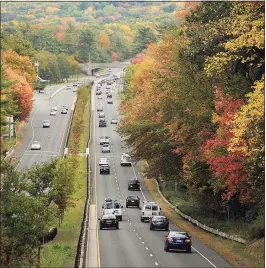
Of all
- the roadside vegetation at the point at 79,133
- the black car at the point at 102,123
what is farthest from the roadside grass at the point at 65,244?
the black car at the point at 102,123

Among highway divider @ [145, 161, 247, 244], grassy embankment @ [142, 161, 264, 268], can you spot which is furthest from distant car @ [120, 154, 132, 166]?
grassy embankment @ [142, 161, 264, 268]

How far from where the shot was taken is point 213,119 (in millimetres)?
47219

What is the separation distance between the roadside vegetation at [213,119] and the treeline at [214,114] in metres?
0.06

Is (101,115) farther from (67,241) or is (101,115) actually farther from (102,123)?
(67,241)

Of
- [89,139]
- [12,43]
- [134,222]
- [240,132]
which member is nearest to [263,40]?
[240,132]

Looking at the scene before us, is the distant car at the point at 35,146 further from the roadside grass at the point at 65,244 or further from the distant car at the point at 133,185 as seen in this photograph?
the roadside grass at the point at 65,244

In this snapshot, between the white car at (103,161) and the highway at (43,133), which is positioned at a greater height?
the highway at (43,133)

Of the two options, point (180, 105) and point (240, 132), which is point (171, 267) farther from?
point (180, 105)

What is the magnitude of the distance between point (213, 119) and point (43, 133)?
75.2 meters

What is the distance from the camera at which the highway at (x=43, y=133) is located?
96.3 meters

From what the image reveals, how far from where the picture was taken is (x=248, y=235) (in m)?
46.0

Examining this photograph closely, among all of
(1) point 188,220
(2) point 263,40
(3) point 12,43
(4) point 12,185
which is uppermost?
(3) point 12,43

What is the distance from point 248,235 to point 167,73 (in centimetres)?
2343

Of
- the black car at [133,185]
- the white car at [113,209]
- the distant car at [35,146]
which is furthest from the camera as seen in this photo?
the distant car at [35,146]
